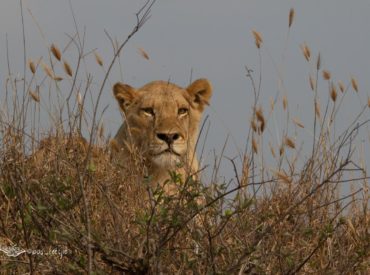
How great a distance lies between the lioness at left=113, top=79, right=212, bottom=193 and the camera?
623cm

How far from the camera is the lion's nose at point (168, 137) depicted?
6.26 metres

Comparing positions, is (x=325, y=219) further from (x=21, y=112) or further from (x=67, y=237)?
(x=67, y=237)

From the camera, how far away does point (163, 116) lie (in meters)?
6.72

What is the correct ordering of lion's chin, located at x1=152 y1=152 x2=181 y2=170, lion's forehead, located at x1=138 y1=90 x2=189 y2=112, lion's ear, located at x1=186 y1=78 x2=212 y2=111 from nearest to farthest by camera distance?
1. lion's chin, located at x1=152 y1=152 x2=181 y2=170
2. lion's forehead, located at x1=138 y1=90 x2=189 y2=112
3. lion's ear, located at x1=186 y1=78 x2=212 y2=111

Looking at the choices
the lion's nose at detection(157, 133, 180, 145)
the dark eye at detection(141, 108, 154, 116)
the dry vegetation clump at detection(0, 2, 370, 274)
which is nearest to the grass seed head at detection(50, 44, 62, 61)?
the dry vegetation clump at detection(0, 2, 370, 274)

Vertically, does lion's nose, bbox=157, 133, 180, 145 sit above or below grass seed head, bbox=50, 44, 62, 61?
above

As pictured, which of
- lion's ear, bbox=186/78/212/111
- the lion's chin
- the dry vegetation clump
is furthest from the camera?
lion's ear, bbox=186/78/212/111

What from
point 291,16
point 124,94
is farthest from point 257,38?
point 124,94

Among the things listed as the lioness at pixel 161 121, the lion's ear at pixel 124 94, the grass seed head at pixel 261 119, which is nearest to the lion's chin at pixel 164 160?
the lioness at pixel 161 121

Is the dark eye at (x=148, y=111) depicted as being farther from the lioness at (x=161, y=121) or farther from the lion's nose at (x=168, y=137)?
the lion's nose at (x=168, y=137)

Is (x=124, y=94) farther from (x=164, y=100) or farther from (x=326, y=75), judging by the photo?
(x=326, y=75)

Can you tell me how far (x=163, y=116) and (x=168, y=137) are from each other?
0.48 metres

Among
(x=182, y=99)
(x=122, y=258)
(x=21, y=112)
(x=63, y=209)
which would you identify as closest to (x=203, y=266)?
(x=122, y=258)

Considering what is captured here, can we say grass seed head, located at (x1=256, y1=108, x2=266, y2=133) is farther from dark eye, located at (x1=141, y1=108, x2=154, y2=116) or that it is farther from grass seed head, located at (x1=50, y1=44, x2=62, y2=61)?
dark eye, located at (x1=141, y1=108, x2=154, y2=116)
